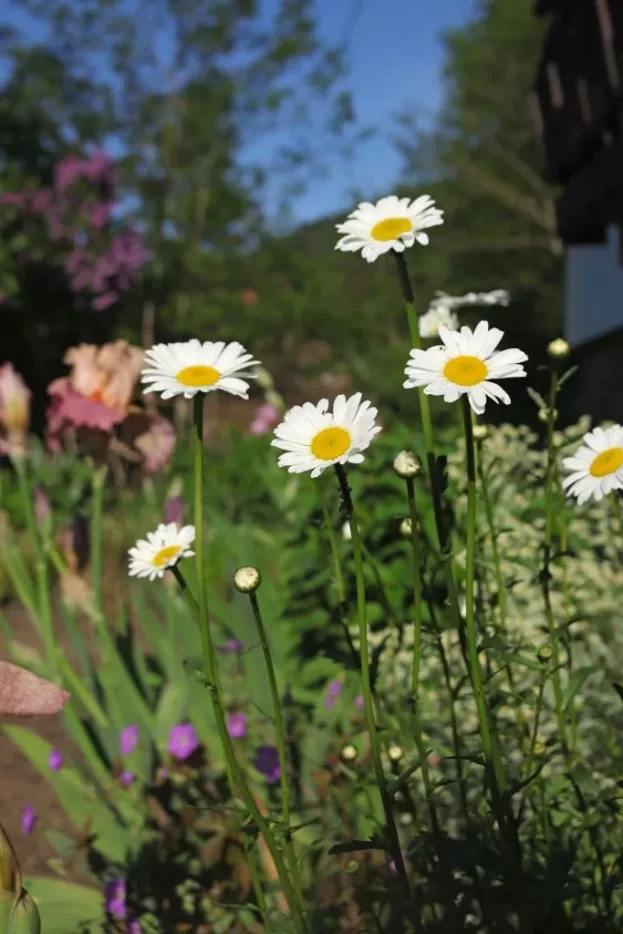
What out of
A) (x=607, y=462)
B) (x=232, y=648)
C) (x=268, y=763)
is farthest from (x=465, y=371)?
(x=232, y=648)

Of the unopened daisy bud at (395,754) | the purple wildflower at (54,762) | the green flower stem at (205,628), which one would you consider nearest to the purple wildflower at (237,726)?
the purple wildflower at (54,762)

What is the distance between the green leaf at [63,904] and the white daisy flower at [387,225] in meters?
1.09

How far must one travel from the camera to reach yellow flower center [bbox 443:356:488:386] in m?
0.78

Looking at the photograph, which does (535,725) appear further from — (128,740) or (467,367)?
(128,740)

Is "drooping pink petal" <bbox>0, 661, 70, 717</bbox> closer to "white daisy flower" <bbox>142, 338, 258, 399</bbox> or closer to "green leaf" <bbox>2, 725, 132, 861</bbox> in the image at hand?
"white daisy flower" <bbox>142, 338, 258, 399</bbox>

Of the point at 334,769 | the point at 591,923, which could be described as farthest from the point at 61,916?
the point at 591,923

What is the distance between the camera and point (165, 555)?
1.01 meters

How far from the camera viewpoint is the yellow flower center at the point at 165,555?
3.26ft

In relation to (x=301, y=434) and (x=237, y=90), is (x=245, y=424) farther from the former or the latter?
(x=301, y=434)

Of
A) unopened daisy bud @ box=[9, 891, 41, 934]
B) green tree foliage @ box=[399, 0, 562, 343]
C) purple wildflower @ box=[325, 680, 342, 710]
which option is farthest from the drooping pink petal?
green tree foliage @ box=[399, 0, 562, 343]

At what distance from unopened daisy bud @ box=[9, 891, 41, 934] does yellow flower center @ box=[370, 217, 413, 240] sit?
71 centimetres

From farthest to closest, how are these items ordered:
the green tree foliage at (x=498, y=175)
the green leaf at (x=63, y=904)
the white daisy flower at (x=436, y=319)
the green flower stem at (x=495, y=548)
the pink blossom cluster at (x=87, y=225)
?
the green tree foliage at (x=498, y=175) < the pink blossom cluster at (x=87, y=225) < the green leaf at (x=63, y=904) < the white daisy flower at (x=436, y=319) < the green flower stem at (x=495, y=548)

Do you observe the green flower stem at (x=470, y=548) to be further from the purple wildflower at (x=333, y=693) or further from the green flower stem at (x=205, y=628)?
the purple wildflower at (x=333, y=693)

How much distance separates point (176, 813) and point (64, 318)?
811 cm
